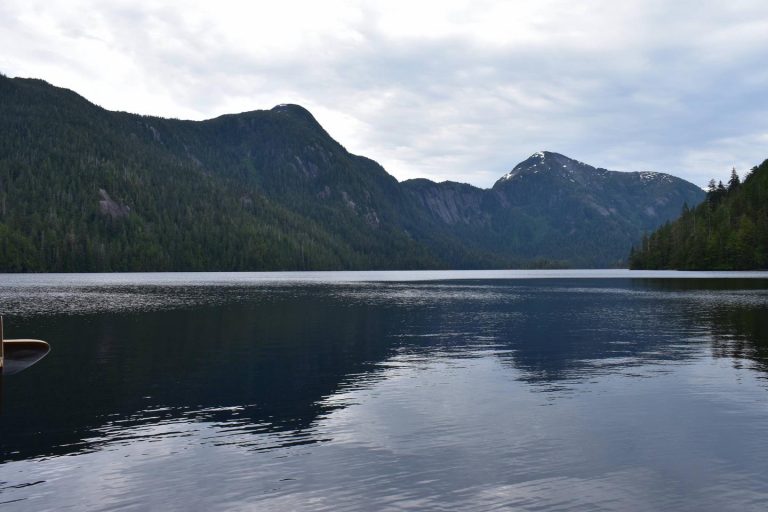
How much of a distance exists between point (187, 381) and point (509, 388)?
20047 mm

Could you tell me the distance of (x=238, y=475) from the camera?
71.9ft

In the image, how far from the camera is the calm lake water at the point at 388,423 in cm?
2033

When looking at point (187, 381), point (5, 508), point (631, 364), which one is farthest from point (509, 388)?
point (5, 508)

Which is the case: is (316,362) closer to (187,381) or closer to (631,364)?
(187,381)

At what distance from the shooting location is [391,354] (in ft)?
Result: 171

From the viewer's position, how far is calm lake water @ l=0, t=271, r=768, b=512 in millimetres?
20328

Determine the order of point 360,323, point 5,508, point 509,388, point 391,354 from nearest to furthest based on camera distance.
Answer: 1. point 5,508
2. point 509,388
3. point 391,354
4. point 360,323

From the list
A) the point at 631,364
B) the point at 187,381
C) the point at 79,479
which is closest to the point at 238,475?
the point at 79,479

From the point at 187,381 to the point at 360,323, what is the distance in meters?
38.4

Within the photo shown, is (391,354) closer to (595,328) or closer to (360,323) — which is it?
(360,323)

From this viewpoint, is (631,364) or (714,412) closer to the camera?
(714,412)

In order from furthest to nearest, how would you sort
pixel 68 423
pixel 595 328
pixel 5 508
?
pixel 595 328 → pixel 68 423 → pixel 5 508

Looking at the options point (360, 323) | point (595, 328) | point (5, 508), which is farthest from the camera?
point (360, 323)

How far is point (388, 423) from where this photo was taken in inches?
1147
